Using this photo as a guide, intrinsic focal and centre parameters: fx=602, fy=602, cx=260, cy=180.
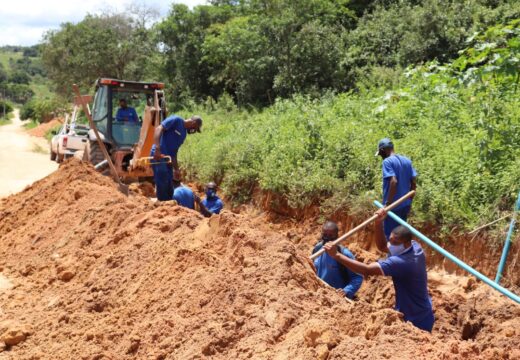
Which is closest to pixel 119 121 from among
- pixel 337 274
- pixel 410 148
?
pixel 410 148

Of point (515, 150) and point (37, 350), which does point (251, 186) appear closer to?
point (515, 150)

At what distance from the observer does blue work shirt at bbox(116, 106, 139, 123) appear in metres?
12.4

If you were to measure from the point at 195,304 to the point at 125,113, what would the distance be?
27.3 ft

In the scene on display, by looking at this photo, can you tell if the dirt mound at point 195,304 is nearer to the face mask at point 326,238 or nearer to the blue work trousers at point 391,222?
the face mask at point 326,238

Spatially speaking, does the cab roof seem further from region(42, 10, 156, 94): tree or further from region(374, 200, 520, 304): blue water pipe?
region(42, 10, 156, 94): tree

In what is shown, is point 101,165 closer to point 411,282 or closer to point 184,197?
point 184,197

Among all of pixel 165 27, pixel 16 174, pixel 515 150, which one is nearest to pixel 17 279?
pixel 515 150

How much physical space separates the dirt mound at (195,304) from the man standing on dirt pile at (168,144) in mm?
757

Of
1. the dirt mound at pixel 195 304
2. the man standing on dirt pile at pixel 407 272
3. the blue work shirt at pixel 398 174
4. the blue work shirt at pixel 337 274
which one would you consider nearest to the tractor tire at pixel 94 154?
the dirt mound at pixel 195 304

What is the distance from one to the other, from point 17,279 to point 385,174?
476cm

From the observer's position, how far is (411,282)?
5031 mm

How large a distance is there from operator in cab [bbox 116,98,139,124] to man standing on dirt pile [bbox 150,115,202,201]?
353 cm

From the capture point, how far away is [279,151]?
11711 millimetres

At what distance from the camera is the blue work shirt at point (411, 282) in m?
4.96
